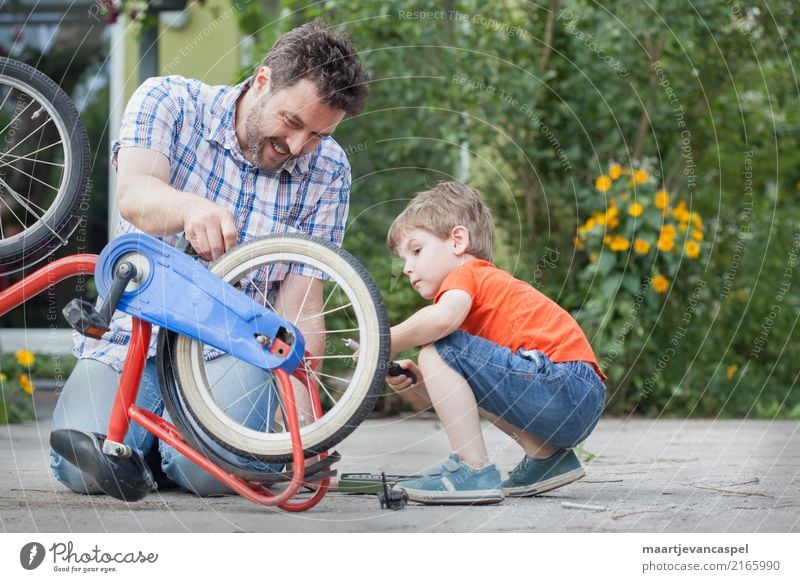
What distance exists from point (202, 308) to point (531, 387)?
0.53 m

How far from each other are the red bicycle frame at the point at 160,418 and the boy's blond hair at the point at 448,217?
1.04 feet

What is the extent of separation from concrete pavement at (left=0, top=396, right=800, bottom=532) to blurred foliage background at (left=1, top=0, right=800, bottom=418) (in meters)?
0.61

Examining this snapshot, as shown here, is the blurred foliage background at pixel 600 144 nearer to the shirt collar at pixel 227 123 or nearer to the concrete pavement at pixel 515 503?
the concrete pavement at pixel 515 503

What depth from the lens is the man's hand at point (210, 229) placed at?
1288 millimetres

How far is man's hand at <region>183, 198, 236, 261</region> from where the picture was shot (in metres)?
1.29

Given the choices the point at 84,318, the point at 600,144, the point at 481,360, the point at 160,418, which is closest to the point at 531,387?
the point at 481,360

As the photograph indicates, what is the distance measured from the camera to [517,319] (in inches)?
62.9

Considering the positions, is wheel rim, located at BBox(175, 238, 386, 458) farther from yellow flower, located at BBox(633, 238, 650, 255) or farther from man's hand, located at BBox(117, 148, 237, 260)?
yellow flower, located at BBox(633, 238, 650, 255)

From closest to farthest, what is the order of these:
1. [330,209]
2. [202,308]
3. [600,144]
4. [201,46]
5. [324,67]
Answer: [202,308]
[324,67]
[330,209]
[600,144]
[201,46]

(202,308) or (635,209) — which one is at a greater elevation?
(635,209)

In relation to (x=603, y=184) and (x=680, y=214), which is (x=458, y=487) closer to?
(x=603, y=184)

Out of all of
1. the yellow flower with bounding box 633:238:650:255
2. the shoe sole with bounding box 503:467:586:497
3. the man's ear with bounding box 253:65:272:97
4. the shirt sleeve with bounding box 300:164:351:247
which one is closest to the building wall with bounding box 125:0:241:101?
the yellow flower with bounding box 633:238:650:255
